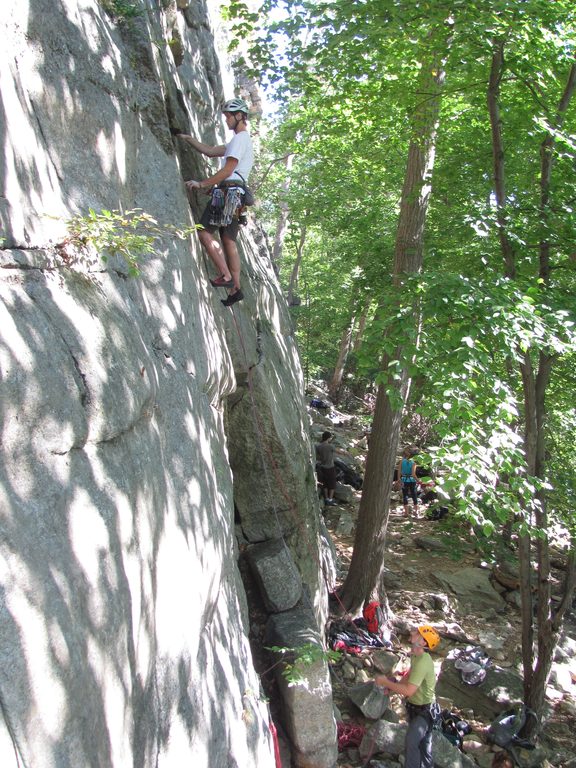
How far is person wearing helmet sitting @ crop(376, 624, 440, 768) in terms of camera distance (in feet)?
19.8

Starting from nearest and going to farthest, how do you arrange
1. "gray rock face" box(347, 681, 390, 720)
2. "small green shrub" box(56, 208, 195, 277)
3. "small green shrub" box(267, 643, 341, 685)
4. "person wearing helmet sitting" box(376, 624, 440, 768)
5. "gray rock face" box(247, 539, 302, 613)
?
"small green shrub" box(56, 208, 195, 277) → "small green shrub" box(267, 643, 341, 685) → "person wearing helmet sitting" box(376, 624, 440, 768) → "gray rock face" box(247, 539, 302, 613) → "gray rock face" box(347, 681, 390, 720)

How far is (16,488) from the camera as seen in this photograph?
2.40 m

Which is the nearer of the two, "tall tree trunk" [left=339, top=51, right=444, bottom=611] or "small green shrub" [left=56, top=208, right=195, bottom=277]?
"small green shrub" [left=56, top=208, right=195, bottom=277]

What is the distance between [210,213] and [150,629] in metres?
4.03

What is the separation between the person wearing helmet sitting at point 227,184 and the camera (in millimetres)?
5656

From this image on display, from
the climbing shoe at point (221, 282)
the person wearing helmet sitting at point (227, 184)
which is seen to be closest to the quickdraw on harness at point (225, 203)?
the person wearing helmet sitting at point (227, 184)

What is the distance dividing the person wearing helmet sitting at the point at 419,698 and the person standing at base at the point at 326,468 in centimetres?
667

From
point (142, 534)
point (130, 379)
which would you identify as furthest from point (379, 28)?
point (142, 534)

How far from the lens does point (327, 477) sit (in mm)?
13234

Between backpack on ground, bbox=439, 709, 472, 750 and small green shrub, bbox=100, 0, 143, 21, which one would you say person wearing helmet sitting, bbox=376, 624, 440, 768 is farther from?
small green shrub, bbox=100, 0, 143, 21

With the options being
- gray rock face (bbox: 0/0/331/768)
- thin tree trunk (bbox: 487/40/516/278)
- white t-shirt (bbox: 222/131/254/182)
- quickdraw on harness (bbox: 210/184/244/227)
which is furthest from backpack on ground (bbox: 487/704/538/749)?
white t-shirt (bbox: 222/131/254/182)

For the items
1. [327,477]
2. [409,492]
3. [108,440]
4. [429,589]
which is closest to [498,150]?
[108,440]

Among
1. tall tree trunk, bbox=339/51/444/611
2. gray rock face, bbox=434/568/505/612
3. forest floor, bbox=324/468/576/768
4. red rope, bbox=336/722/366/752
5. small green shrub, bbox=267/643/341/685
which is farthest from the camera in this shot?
gray rock face, bbox=434/568/505/612

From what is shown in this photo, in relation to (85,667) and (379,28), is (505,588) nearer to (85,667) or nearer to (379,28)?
(379,28)
